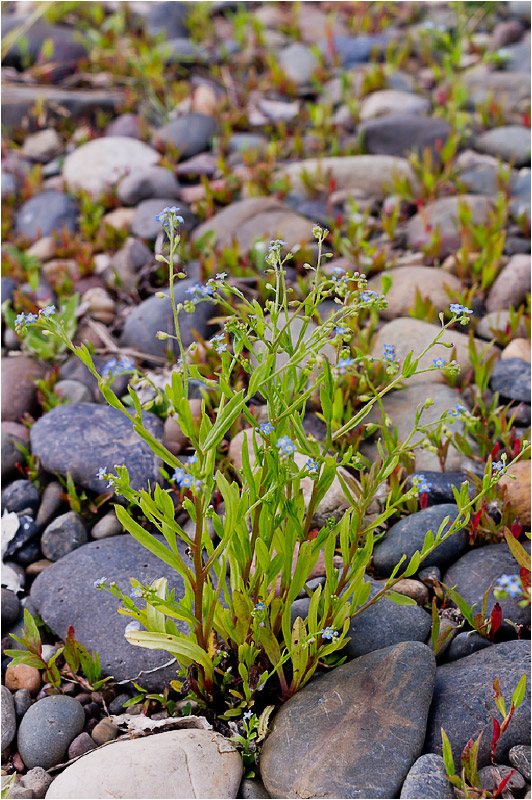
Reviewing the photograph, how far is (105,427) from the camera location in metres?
3.20

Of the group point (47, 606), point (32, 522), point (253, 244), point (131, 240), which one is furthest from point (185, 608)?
point (131, 240)

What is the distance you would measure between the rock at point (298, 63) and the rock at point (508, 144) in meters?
1.77

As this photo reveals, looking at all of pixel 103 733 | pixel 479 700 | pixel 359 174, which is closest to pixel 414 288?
pixel 359 174

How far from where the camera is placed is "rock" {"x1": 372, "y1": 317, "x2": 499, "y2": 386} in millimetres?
3436

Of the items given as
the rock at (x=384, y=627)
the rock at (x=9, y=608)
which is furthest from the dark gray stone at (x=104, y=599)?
the rock at (x=384, y=627)

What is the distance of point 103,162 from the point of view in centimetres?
542

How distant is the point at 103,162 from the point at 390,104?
229 cm

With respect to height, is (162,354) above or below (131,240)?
below

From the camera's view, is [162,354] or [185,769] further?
[162,354]

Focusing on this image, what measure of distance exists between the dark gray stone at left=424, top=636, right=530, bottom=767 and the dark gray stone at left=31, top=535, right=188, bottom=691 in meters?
0.84

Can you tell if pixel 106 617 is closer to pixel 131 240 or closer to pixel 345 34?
pixel 131 240

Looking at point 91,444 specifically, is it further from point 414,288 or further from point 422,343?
point 414,288

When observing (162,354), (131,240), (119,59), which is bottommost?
(162,354)

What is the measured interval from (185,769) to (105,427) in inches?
58.9
